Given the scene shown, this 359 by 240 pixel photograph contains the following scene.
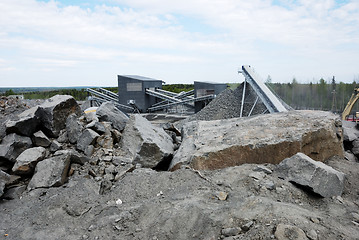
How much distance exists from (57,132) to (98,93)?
2633 cm

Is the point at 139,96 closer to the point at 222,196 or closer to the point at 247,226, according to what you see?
the point at 222,196

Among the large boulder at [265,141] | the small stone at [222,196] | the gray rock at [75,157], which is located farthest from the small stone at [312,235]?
the gray rock at [75,157]

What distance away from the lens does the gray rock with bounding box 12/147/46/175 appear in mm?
5285

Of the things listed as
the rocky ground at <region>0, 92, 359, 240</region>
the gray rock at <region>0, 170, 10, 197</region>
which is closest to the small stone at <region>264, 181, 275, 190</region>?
the rocky ground at <region>0, 92, 359, 240</region>

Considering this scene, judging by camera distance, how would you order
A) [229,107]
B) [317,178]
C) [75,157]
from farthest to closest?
[229,107], [75,157], [317,178]

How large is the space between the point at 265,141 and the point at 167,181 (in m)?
2.45

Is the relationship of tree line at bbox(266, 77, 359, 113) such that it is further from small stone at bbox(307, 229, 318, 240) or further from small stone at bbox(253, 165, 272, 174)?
small stone at bbox(307, 229, 318, 240)

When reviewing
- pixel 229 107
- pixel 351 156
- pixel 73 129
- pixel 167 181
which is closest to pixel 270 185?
pixel 167 181

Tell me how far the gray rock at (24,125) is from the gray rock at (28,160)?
586 mm

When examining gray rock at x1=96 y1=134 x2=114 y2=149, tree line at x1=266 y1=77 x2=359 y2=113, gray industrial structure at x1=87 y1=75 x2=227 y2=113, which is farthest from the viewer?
gray industrial structure at x1=87 y1=75 x2=227 y2=113

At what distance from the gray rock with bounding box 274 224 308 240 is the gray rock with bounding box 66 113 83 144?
196 inches

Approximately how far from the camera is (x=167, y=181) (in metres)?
4.98

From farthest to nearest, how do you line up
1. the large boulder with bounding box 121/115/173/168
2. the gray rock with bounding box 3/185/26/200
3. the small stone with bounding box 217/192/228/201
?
the large boulder with bounding box 121/115/173/168
the gray rock with bounding box 3/185/26/200
the small stone with bounding box 217/192/228/201

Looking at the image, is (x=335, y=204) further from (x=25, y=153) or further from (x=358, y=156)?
(x=25, y=153)
